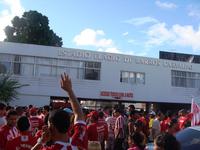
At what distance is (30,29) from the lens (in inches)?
2574

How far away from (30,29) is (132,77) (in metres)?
21.5

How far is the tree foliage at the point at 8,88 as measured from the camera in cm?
4066

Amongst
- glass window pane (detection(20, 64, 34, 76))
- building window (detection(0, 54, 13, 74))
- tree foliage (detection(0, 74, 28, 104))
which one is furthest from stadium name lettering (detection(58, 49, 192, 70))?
tree foliage (detection(0, 74, 28, 104))

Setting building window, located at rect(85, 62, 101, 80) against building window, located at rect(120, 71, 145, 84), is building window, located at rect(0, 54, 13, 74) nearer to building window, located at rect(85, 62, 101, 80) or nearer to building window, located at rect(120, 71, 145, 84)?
building window, located at rect(85, 62, 101, 80)

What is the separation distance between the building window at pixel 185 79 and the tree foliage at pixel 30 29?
20.7 metres

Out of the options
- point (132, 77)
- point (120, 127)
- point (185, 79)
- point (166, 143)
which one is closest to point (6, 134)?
point (166, 143)

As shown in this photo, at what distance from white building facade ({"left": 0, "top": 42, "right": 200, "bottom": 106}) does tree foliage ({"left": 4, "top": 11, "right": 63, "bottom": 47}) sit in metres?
18.5

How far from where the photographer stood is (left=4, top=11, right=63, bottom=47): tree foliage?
65.1m

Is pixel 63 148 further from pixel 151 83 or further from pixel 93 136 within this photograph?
pixel 151 83

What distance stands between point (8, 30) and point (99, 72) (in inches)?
907

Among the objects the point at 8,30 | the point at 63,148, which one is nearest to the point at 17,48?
the point at 8,30

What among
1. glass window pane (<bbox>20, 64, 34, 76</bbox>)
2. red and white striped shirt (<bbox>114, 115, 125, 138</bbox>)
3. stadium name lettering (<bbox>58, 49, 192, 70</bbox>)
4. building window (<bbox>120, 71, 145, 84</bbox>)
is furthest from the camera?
building window (<bbox>120, 71, 145, 84</bbox>)

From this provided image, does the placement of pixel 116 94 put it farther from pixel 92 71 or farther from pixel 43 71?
pixel 43 71

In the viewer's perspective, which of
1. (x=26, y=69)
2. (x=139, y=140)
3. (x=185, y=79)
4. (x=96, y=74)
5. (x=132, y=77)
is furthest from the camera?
(x=185, y=79)
